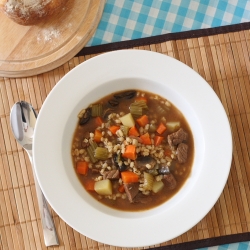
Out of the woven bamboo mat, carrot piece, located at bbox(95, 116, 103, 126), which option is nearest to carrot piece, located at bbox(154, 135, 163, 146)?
carrot piece, located at bbox(95, 116, 103, 126)

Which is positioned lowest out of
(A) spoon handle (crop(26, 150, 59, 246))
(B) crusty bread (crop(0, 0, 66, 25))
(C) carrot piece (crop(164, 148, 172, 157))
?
(A) spoon handle (crop(26, 150, 59, 246))

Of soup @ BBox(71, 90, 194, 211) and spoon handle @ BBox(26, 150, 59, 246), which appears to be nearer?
soup @ BBox(71, 90, 194, 211)

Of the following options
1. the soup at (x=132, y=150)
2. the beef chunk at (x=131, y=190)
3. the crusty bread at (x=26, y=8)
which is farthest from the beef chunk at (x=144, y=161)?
the crusty bread at (x=26, y=8)

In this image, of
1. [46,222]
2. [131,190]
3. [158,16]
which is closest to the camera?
[131,190]

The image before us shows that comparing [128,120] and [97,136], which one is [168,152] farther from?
[97,136]

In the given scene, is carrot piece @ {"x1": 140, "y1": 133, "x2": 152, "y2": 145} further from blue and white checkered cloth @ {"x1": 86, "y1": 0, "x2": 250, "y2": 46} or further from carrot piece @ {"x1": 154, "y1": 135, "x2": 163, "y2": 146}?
blue and white checkered cloth @ {"x1": 86, "y1": 0, "x2": 250, "y2": 46}

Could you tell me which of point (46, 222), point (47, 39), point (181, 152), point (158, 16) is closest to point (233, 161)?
point (181, 152)

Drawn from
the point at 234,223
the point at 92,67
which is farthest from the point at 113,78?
the point at 234,223

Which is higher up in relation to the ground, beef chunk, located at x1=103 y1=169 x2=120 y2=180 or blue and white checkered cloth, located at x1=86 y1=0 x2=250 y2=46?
blue and white checkered cloth, located at x1=86 y1=0 x2=250 y2=46
